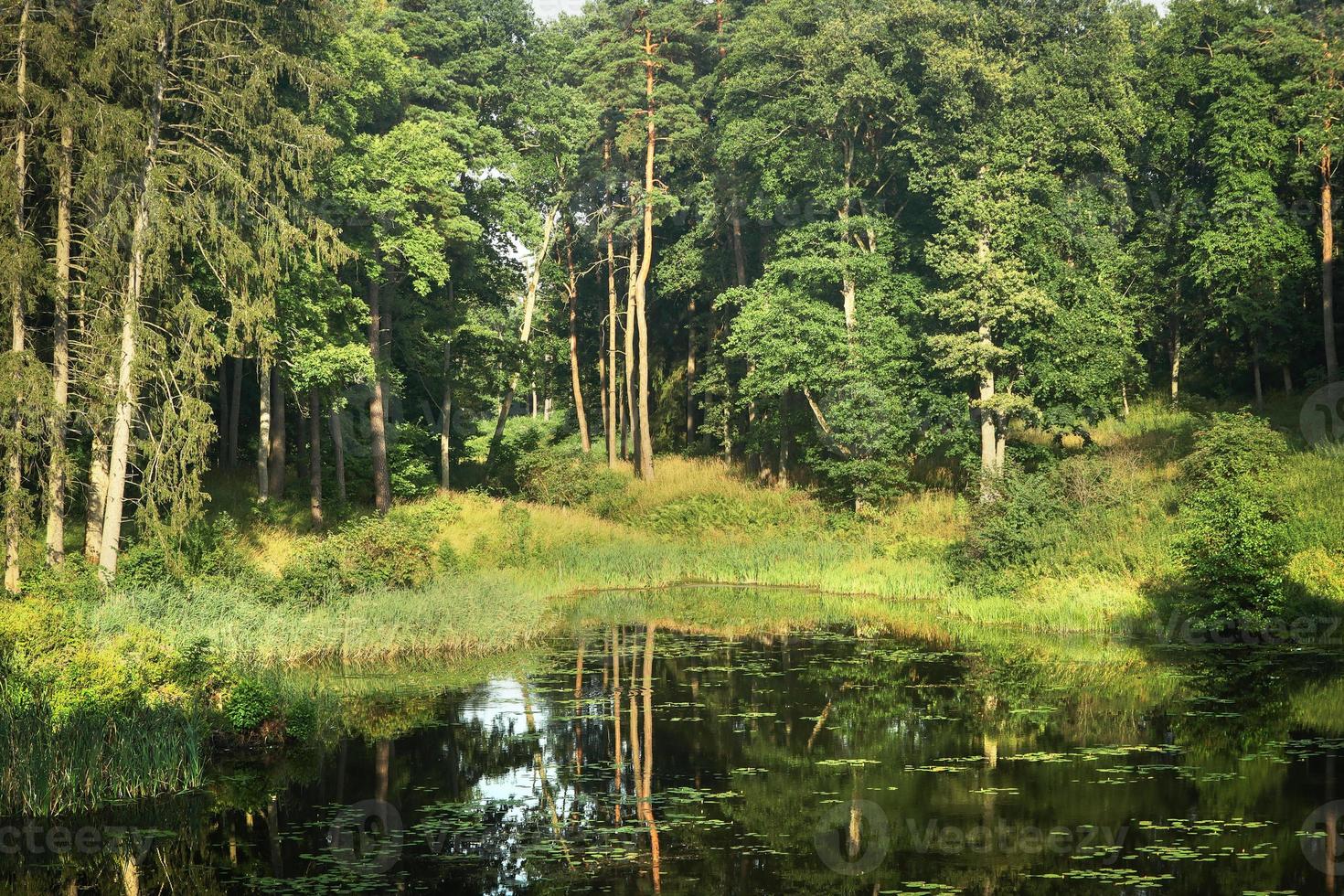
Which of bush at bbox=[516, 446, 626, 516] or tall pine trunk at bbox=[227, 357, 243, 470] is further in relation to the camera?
bush at bbox=[516, 446, 626, 516]

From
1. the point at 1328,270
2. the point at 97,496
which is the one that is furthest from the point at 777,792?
the point at 1328,270

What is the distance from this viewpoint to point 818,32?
143ft

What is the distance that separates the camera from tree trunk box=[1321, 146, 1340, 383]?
3856cm

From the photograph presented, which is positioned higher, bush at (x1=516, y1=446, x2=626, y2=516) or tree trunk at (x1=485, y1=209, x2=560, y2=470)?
tree trunk at (x1=485, y1=209, x2=560, y2=470)

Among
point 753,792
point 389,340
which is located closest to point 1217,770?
point 753,792

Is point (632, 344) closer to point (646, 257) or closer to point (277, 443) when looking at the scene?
point (646, 257)

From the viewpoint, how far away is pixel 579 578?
35.2 m

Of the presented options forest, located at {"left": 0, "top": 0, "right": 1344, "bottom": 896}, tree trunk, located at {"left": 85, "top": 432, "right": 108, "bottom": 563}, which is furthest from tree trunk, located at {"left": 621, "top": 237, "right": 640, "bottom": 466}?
tree trunk, located at {"left": 85, "top": 432, "right": 108, "bottom": 563}

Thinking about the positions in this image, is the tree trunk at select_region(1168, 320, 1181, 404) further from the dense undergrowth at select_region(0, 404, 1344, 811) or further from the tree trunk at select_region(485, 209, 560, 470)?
the tree trunk at select_region(485, 209, 560, 470)

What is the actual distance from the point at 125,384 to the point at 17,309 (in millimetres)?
2446

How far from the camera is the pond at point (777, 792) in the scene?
1162cm

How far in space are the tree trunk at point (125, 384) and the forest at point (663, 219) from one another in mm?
119

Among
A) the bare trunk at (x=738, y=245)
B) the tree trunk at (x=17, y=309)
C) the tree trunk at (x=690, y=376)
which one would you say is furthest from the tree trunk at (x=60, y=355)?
the tree trunk at (x=690, y=376)

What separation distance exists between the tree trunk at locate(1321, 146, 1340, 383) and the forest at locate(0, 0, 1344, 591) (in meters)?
0.32
